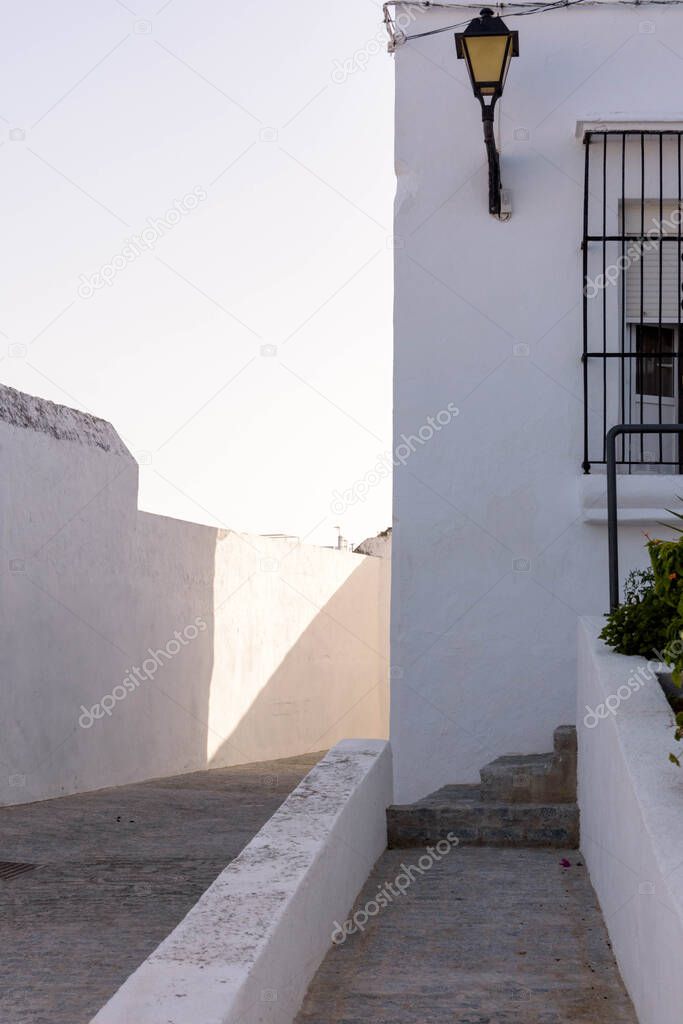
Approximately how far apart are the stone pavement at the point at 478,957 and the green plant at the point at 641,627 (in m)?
0.98

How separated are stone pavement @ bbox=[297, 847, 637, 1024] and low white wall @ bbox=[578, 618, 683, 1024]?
0.38 feet

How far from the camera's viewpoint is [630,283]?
7.19 m

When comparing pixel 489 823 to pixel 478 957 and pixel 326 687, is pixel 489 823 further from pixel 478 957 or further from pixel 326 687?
pixel 326 687

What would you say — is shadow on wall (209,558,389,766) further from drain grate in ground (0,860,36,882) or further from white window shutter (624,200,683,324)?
white window shutter (624,200,683,324)

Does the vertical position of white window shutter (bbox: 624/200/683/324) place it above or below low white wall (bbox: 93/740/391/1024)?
above

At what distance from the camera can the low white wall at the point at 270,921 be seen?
2564 mm

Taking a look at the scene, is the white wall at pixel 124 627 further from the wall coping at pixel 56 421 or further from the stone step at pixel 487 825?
the stone step at pixel 487 825

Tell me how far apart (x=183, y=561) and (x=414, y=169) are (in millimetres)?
4872

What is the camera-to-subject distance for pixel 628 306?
720cm

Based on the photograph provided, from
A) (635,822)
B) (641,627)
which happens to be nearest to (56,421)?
(641,627)

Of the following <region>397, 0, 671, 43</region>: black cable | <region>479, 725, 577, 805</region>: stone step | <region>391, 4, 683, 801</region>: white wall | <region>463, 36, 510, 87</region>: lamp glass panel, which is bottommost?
<region>479, 725, 577, 805</region>: stone step

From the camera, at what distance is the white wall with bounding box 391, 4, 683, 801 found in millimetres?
6801

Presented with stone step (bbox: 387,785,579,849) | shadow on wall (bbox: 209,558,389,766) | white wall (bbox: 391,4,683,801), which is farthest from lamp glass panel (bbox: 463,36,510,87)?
shadow on wall (bbox: 209,558,389,766)

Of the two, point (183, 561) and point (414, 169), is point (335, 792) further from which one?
point (183, 561)
